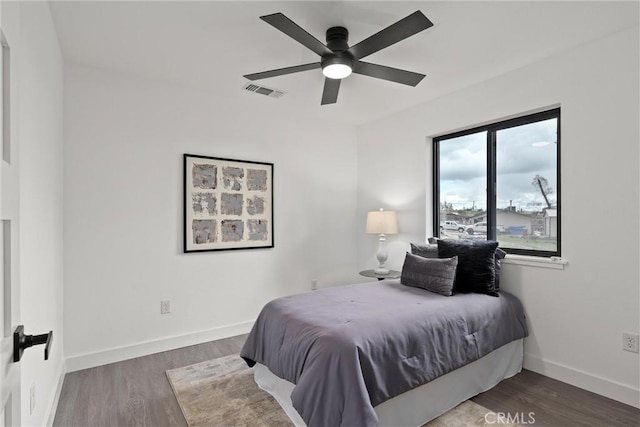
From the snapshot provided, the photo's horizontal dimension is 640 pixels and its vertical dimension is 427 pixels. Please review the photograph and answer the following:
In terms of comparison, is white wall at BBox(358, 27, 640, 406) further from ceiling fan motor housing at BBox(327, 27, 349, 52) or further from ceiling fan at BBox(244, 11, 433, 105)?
ceiling fan motor housing at BBox(327, 27, 349, 52)

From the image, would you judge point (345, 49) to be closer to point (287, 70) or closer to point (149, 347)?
point (287, 70)

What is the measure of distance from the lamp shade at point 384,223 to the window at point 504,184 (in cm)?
46

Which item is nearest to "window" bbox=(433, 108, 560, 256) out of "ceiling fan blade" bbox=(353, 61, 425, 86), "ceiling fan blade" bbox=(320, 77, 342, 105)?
"ceiling fan blade" bbox=(353, 61, 425, 86)

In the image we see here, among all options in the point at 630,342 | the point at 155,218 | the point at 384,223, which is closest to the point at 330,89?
the point at 384,223

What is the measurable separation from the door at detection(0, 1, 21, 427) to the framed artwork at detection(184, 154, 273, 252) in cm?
269

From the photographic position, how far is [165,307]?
3.36 meters

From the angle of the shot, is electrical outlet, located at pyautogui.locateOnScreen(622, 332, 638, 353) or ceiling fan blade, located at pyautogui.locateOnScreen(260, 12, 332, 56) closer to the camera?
ceiling fan blade, located at pyautogui.locateOnScreen(260, 12, 332, 56)

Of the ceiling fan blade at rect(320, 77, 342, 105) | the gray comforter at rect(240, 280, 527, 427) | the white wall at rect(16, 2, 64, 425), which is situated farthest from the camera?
the ceiling fan blade at rect(320, 77, 342, 105)

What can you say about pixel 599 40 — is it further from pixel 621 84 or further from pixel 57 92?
pixel 57 92

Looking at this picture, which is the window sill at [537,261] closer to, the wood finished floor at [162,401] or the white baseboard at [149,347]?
the wood finished floor at [162,401]

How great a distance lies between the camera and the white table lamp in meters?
4.04

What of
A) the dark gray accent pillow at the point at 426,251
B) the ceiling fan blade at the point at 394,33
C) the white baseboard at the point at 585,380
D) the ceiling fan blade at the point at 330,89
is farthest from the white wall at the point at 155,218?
the white baseboard at the point at 585,380

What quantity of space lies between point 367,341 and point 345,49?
72.6 inches

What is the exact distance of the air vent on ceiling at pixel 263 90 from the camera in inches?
133
